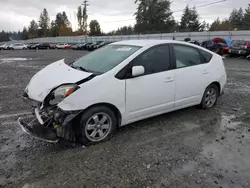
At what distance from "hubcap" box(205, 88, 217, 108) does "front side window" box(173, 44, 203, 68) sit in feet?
2.56

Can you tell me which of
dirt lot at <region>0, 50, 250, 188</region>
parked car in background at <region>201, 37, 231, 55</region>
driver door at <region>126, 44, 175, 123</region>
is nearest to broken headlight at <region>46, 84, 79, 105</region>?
dirt lot at <region>0, 50, 250, 188</region>

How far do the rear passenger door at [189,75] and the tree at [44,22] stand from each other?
96612mm

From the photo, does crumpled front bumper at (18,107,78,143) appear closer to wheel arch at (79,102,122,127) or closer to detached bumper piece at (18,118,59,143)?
detached bumper piece at (18,118,59,143)

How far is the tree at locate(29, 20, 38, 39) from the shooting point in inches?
3762

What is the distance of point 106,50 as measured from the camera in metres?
4.39

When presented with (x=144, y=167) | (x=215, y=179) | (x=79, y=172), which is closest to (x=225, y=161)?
(x=215, y=179)

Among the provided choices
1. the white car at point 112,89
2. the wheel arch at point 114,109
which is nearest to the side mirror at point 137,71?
the white car at point 112,89

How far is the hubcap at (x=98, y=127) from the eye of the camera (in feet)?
10.9

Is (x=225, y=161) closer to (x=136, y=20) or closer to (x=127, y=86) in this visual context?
(x=127, y=86)

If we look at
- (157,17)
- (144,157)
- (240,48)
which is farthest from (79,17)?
(144,157)

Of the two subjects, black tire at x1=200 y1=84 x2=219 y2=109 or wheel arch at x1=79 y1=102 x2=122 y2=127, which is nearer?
wheel arch at x1=79 y1=102 x2=122 y2=127

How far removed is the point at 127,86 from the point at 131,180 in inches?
58.3

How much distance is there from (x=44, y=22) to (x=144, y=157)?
101433 mm

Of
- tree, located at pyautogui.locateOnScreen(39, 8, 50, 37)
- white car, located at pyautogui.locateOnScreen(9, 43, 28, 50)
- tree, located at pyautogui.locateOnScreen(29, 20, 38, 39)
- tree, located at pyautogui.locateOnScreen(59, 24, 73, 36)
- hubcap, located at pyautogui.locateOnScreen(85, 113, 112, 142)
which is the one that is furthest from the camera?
tree, located at pyautogui.locateOnScreen(29, 20, 38, 39)
